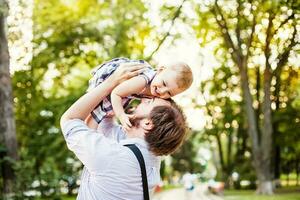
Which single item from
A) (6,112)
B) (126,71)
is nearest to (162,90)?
(126,71)

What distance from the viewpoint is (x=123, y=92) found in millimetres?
2445

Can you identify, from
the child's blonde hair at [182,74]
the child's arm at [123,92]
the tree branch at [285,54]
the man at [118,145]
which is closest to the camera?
the man at [118,145]

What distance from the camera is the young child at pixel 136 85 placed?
2.42m

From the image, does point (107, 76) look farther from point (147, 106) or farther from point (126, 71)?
point (147, 106)

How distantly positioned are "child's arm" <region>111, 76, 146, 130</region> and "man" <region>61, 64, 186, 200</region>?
0.27 feet

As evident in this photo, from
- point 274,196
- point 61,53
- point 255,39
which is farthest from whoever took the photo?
point 61,53

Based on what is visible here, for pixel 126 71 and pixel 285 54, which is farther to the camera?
pixel 285 54

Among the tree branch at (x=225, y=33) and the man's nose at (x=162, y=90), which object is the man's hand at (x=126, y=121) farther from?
the tree branch at (x=225, y=33)

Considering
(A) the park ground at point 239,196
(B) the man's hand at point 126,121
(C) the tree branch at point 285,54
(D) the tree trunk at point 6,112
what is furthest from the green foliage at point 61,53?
(B) the man's hand at point 126,121

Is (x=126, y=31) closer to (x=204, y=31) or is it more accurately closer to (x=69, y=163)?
(x=204, y=31)

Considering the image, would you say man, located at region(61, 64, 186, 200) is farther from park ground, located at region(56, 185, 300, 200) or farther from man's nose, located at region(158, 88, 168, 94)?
park ground, located at region(56, 185, 300, 200)

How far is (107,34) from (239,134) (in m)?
15.4

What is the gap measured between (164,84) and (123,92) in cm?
36

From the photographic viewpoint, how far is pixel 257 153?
2614 centimetres
